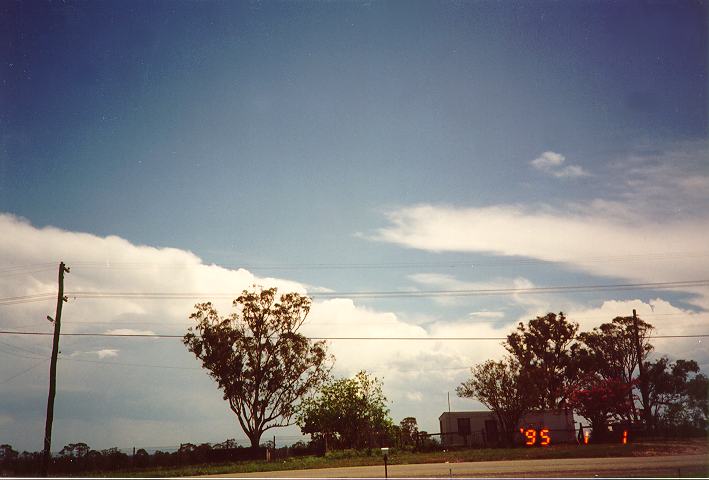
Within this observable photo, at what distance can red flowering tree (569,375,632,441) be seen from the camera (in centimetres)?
5150

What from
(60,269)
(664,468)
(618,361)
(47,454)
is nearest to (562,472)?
(664,468)

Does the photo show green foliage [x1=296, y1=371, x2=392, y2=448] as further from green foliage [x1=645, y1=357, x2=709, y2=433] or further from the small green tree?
green foliage [x1=645, y1=357, x2=709, y2=433]

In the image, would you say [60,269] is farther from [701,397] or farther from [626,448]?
[701,397]

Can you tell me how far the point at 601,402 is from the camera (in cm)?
5147

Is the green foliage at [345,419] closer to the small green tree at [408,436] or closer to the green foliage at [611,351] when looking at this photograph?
the small green tree at [408,436]

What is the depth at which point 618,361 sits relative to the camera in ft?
202

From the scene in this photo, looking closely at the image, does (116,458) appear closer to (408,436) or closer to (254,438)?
(254,438)

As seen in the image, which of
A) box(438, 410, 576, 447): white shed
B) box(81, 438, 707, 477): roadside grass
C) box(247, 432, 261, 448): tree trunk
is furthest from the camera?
box(438, 410, 576, 447): white shed

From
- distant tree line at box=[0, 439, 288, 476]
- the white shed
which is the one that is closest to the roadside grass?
distant tree line at box=[0, 439, 288, 476]

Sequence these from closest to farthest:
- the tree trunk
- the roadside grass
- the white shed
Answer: the roadside grass
the tree trunk
the white shed

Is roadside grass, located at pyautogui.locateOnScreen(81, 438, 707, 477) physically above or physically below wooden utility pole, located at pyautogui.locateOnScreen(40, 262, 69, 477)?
below

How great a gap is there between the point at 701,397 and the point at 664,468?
5515 cm

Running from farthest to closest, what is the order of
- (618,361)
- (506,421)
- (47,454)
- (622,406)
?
(618,361)
(622,406)
(506,421)
(47,454)

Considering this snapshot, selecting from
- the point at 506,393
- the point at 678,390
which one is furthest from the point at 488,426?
the point at 678,390
